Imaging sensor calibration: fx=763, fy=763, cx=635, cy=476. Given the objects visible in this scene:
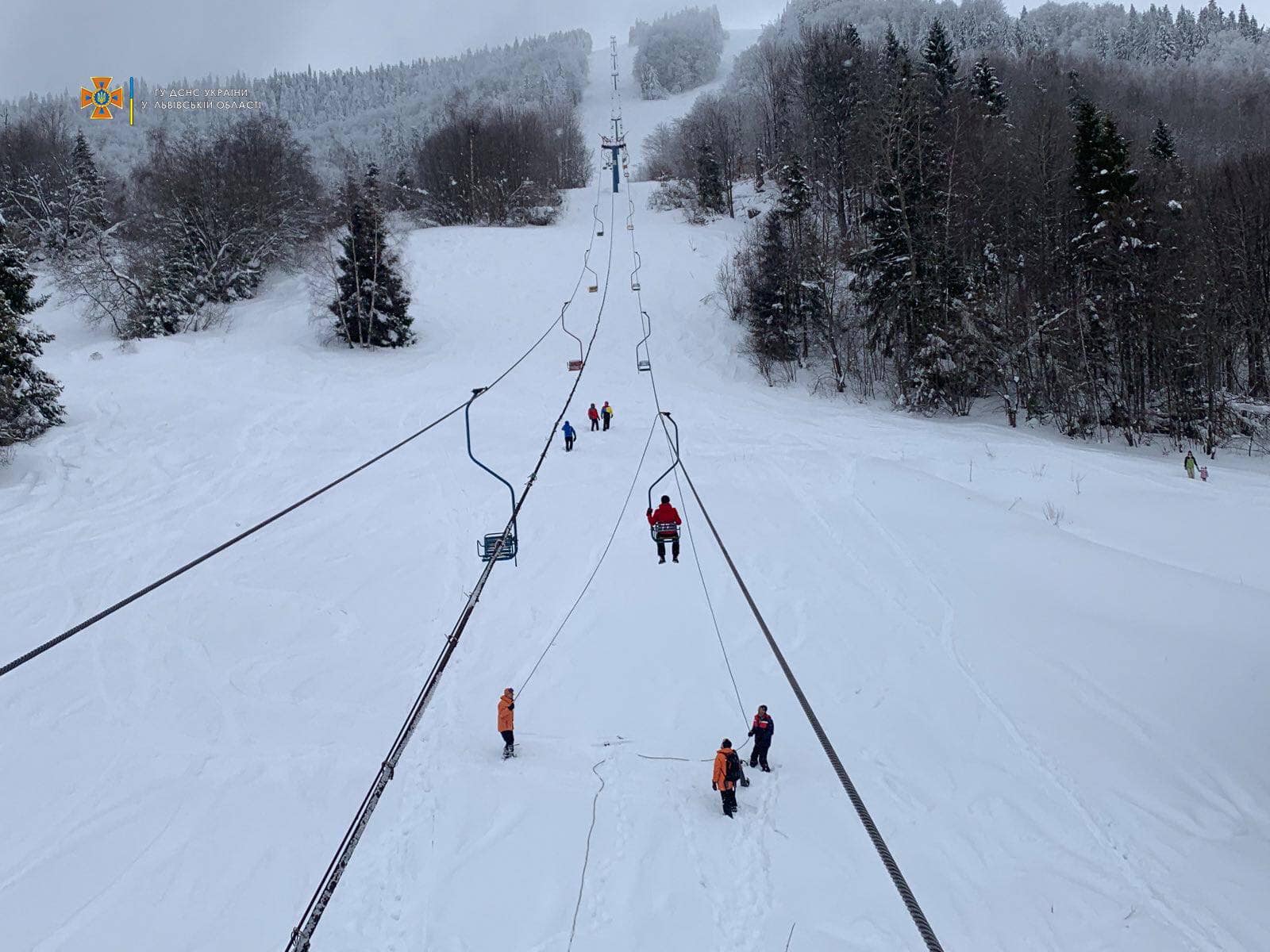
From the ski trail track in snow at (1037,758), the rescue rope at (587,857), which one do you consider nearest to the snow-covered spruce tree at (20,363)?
the rescue rope at (587,857)

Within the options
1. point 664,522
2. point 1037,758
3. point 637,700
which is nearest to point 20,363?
point 664,522

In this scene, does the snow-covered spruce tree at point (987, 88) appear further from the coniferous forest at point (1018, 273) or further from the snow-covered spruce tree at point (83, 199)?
the snow-covered spruce tree at point (83, 199)

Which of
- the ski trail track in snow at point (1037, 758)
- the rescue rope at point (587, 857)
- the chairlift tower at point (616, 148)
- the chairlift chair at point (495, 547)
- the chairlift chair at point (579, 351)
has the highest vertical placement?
the chairlift tower at point (616, 148)

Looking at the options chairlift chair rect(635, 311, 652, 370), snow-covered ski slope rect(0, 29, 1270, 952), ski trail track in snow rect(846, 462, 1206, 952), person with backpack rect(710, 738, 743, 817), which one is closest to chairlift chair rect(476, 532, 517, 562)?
snow-covered ski slope rect(0, 29, 1270, 952)

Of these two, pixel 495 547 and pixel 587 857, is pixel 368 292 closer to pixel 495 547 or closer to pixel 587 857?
pixel 495 547

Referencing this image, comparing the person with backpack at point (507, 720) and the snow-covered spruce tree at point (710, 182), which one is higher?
the snow-covered spruce tree at point (710, 182)

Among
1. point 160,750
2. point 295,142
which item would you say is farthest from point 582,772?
point 295,142

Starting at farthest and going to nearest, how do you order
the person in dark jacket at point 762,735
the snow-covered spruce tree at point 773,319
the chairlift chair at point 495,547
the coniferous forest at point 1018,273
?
1. the snow-covered spruce tree at point 773,319
2. the coniferous forest at point 1018,273
3. the chairlift chair at point 495,547
4. the person in dark jacket at point 762,735
